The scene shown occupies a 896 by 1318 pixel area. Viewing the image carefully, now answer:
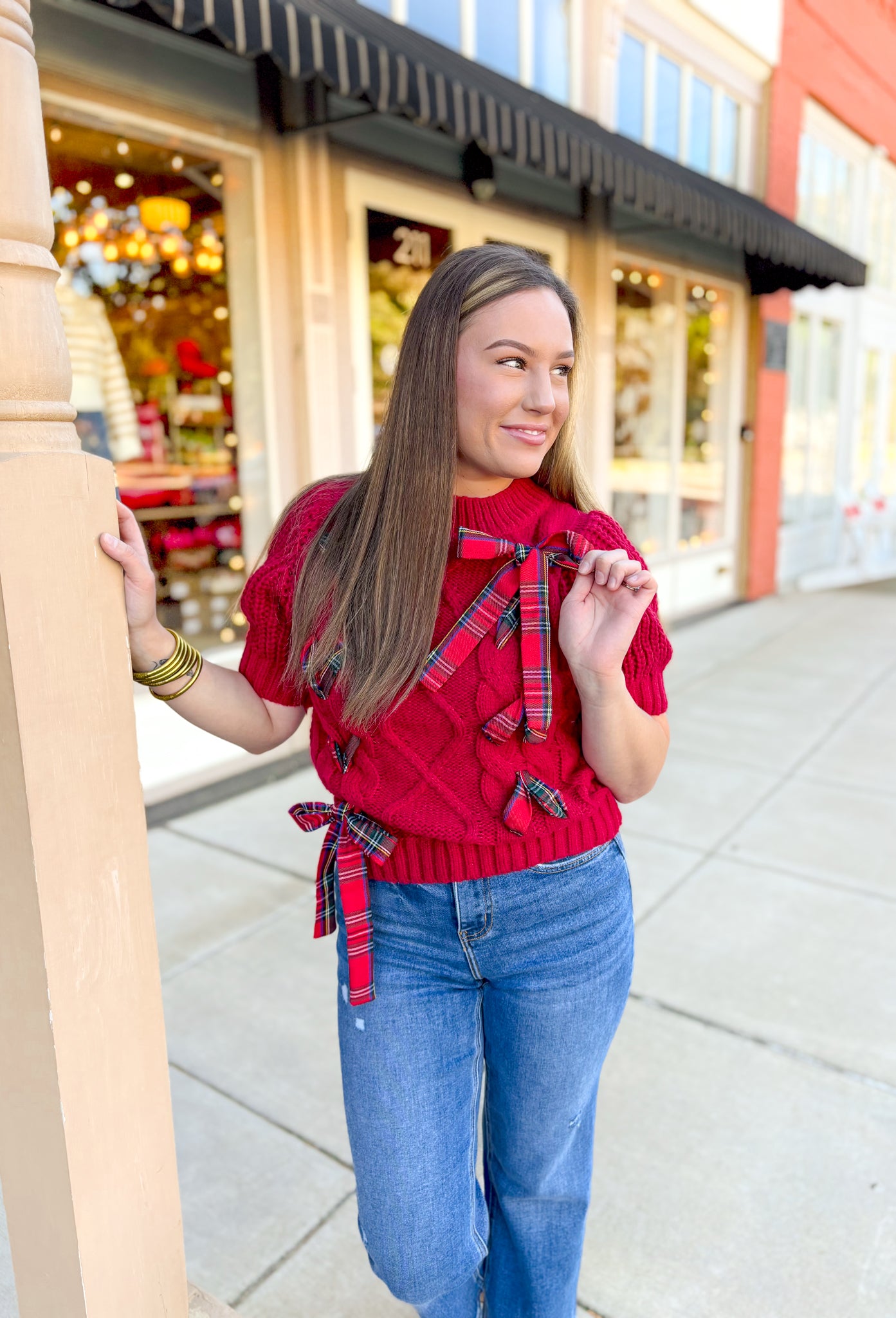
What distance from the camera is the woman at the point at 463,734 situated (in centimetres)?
133

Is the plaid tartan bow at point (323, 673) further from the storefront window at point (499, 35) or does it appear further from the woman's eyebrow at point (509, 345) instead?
the storefront window at point (499, 35)

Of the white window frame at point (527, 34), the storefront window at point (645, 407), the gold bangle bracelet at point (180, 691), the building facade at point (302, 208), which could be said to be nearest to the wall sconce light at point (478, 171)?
the building facade at point (302, 208)

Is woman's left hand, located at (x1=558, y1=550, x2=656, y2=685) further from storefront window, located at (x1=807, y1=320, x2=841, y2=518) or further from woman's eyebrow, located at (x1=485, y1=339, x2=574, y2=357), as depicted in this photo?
storefront window, located at (x1=807, y1=320, x2=841, y2=518)

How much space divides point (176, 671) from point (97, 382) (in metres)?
3.36

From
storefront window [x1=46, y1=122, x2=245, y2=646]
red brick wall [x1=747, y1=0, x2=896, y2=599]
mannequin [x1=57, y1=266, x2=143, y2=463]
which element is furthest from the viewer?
red brick wall [x1=747, y1=0, x2=896, y2=599]

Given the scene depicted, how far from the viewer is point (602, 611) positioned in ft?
4.36

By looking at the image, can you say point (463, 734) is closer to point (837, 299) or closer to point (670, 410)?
point (670, 410)

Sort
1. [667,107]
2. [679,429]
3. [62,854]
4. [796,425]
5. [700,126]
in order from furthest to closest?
[796,425] → [679,429] → [700,126] → [667,107] → [62,854]

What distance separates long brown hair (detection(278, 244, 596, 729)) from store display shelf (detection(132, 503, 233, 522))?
375 cm

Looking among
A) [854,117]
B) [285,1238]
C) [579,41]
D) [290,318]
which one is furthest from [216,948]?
[854,117]

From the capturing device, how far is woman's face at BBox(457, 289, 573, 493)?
1326 mm

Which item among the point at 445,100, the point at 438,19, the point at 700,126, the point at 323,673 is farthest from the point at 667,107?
the point at 323,673

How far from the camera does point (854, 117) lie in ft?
32.3

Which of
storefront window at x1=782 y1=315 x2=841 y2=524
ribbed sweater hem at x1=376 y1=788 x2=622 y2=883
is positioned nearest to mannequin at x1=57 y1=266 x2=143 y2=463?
ribbed sweater hem at x1=376 y1=788 x2=622 y2=883
